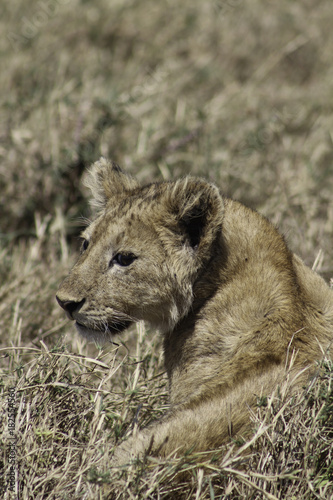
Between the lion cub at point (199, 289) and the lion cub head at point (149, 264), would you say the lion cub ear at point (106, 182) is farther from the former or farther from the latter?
the lion cub head at point (149, 264)

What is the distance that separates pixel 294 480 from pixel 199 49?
8.26 meters

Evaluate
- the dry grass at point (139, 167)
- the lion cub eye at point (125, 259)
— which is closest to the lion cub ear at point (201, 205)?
the lion cub eye at point (125, 259)

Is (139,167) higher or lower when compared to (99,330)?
lower

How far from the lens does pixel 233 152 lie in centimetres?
780

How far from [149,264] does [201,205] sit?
1.60ft

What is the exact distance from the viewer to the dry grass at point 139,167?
10.5 feet

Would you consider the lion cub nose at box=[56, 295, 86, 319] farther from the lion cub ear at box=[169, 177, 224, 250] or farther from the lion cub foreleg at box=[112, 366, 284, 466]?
the lion cub foreleg at box=[112, 366, 284, 466]

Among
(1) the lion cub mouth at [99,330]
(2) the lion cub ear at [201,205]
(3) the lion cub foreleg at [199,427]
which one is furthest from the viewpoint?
(1) the lion cub mouth at [99,330]

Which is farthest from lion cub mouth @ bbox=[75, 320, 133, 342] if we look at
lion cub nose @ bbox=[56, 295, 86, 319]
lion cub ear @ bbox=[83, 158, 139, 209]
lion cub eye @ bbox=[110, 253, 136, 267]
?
lion cub ear @ bbox=[83, 158, 139, 209]

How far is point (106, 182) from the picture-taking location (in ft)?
15.4

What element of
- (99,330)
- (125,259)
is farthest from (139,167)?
(99,330)

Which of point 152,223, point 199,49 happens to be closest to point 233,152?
point 199,49

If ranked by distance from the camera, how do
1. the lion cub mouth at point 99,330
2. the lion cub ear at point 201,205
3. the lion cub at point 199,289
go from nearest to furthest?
1. the lion cub at point 199,289
2. the lion cub ear at point 201,205
3. the lion cub mouth at point 99,330

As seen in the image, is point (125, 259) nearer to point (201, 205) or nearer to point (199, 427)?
point (201, 205)
